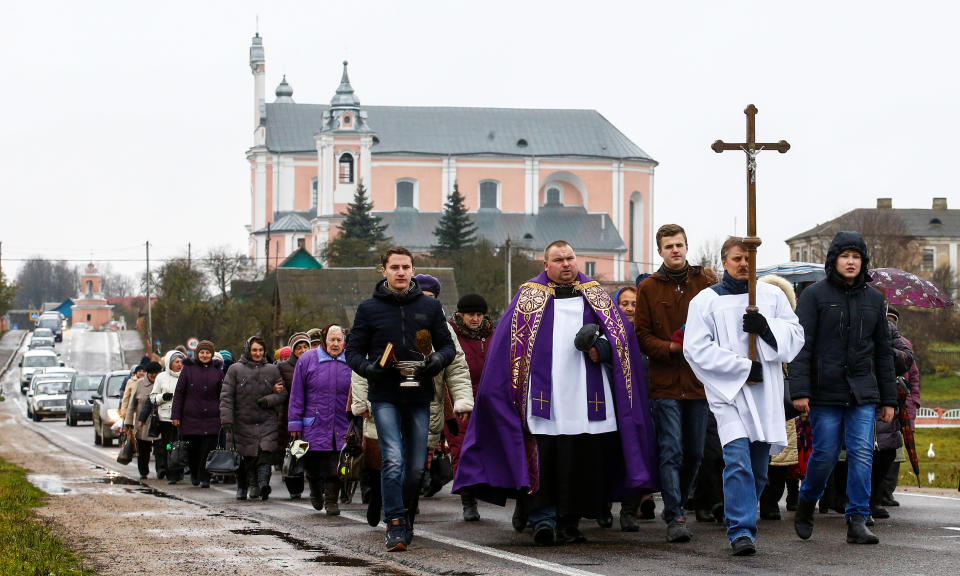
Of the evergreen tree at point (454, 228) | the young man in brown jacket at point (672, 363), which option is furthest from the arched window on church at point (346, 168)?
the young man in brown jacket at point (672, 363)

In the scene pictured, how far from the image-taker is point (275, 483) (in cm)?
1739

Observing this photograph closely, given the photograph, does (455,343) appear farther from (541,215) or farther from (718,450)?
(541,215)

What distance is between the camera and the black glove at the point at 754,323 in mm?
9383

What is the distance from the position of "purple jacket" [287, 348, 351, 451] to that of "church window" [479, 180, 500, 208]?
98.8m

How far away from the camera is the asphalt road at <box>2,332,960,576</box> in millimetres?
8672

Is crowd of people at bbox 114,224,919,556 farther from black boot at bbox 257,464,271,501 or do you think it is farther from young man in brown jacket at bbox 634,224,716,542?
black boot at bbox 257,464,271,501

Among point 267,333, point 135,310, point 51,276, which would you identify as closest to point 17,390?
point 267,333

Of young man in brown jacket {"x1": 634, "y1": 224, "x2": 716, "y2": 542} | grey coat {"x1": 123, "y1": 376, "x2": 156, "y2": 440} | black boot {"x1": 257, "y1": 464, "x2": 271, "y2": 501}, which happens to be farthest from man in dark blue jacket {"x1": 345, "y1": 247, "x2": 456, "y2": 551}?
grey coat {"x1": 123, "y1": 376, "x2": 156, "y2": 440}

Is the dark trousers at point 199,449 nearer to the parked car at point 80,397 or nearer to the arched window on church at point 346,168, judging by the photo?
the parked car at point 80,397

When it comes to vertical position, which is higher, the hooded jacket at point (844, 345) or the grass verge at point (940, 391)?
the hooded jacket at point (844, 345)

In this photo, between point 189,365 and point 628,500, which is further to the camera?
point 189,365

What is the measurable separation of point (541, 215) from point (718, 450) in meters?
101

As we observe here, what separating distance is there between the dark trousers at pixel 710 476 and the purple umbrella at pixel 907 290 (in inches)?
149

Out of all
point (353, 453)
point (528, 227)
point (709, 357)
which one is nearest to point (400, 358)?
point (353, 453)
